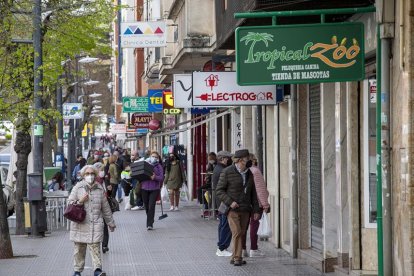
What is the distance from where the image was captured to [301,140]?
1867cm

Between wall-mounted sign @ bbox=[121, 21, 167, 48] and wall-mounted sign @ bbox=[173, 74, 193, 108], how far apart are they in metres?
4.93

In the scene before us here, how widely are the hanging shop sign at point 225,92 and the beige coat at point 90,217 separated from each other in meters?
4.50

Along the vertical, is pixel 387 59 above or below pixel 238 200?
above

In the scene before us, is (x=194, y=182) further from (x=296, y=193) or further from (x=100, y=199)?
(x=100, y=199)

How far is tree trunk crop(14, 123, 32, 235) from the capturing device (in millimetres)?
25609

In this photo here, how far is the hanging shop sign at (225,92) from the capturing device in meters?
19.6

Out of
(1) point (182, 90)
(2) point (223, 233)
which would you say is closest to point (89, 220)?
(2) point (223, 233)

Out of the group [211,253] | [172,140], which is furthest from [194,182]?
[211,253]

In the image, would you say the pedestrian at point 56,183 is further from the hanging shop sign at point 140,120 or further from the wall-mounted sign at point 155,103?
the hanging shop sign at point 140,120

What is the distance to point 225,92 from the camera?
65.3 feet

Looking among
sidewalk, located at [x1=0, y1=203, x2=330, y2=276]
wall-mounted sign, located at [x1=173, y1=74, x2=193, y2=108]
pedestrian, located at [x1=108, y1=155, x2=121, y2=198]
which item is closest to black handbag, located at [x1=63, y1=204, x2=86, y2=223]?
sidewalk, located at [x1=0, y1=203, x2=330, y2=276]

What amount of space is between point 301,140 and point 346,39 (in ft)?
20.7

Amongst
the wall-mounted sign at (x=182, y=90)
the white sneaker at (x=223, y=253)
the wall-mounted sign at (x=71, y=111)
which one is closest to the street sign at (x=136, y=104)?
the wall-mounted sign at (x=71, y=111)

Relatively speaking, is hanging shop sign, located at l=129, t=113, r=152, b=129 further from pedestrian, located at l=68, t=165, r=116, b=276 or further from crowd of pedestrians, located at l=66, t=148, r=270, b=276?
pedestrian, located at l=68, t=165, r=116, b=276
